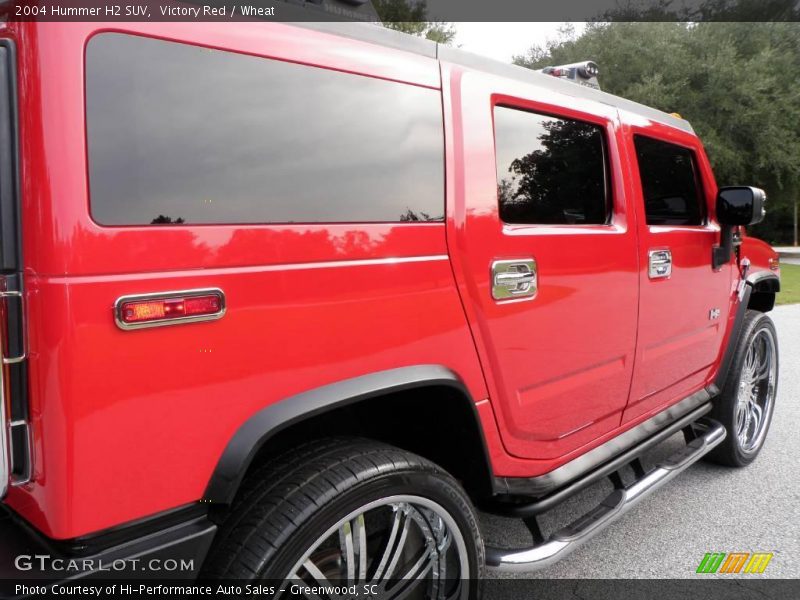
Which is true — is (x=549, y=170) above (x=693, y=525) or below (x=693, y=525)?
above

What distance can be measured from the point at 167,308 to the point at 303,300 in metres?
0.34

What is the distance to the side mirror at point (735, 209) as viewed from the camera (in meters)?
3.35

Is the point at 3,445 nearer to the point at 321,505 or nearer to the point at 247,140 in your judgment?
the point at 321,505

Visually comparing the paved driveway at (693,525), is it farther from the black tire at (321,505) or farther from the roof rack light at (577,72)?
the roof rack light at (577,72)

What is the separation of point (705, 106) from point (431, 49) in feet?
76.5

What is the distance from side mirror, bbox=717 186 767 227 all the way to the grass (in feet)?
34.4

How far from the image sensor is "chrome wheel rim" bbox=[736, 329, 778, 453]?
157 inches

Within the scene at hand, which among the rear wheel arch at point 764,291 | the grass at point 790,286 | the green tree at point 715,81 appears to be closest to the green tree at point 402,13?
the green tree at point 715,81

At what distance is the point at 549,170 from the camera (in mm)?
2432

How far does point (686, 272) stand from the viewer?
3.12 meters

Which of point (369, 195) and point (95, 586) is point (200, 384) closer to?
point (95, 586)

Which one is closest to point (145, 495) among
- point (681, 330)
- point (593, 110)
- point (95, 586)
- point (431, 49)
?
point (95, 586)

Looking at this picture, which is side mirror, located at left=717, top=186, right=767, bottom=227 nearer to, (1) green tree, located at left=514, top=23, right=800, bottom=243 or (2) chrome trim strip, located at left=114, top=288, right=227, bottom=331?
(2) chrome trim strip, located at left=114, top=288, right=227, bottom=331

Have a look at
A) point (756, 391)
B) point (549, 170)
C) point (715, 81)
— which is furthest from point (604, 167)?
point (715, 81)
